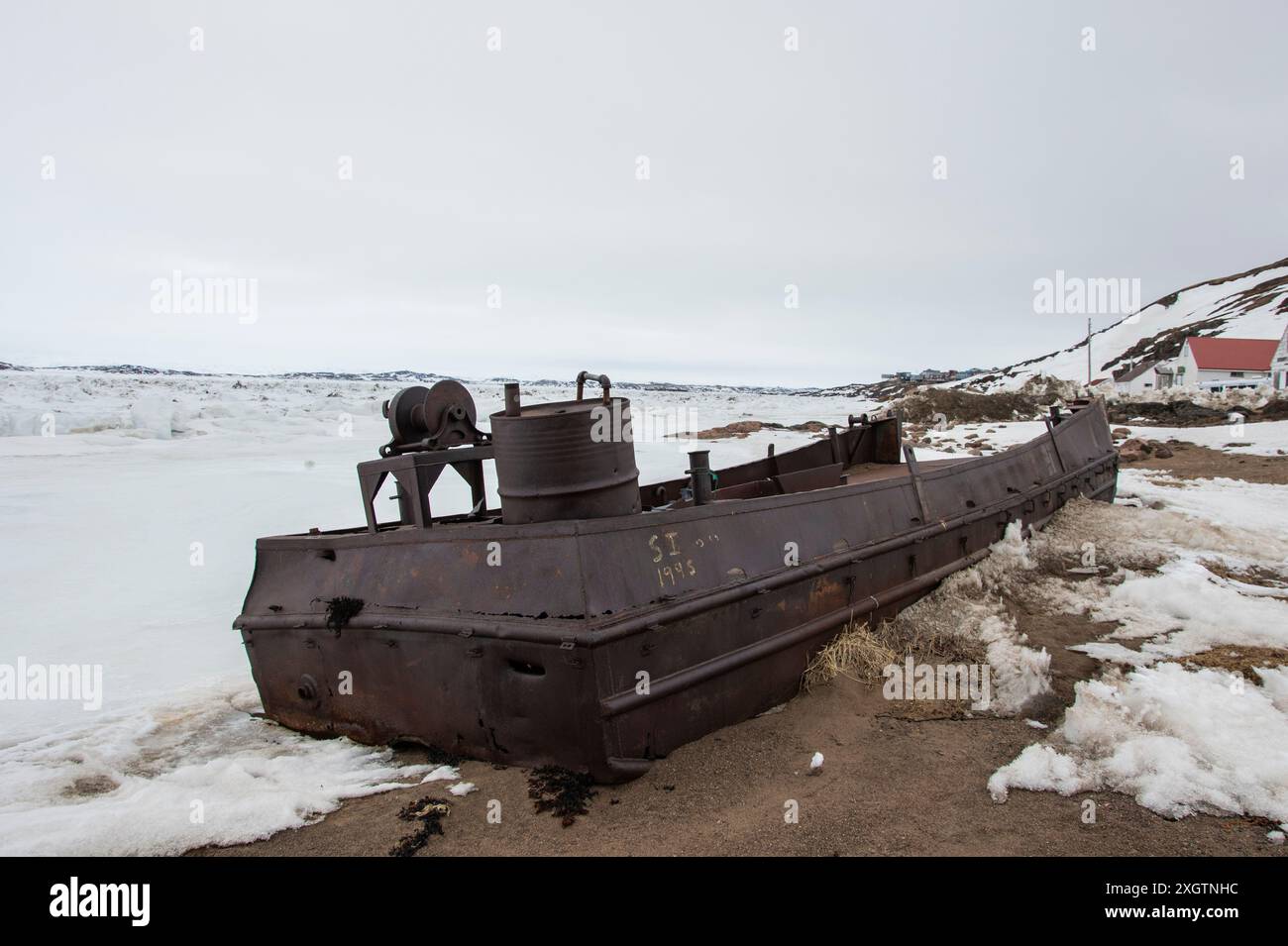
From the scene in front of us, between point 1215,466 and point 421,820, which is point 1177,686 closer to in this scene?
point 421,820

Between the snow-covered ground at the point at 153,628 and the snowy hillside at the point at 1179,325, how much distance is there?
218 ft

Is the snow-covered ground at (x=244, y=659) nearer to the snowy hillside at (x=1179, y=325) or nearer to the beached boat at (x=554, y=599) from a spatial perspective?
the beached boat at (x=554, y=599)

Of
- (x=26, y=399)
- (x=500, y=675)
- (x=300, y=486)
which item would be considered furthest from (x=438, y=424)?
(x=26, y=399)

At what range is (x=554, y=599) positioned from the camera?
409 centimetres

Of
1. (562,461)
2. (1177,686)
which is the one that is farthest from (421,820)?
(1177,686)

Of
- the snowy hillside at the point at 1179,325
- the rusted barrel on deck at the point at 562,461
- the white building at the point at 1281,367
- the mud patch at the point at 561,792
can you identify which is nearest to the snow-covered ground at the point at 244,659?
the mud patch at the point at 561,792

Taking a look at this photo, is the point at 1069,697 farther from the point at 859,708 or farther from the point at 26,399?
the point at 26,399

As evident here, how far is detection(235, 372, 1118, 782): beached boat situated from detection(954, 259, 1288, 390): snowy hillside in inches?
2747

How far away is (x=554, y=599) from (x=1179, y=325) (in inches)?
4204

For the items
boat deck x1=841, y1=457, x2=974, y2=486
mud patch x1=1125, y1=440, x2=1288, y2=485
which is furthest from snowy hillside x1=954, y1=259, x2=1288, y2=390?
boat deck x1=841, y1=457, x2=974, y2=486

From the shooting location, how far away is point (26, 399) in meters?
27.5

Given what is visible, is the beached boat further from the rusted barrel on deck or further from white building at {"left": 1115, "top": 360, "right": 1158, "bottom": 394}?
white building at {"left": 1115, "top": 360, "right": 1158, "bottom": 394}

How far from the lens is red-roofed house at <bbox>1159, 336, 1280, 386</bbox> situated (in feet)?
186

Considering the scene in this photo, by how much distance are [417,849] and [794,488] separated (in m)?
4.97
